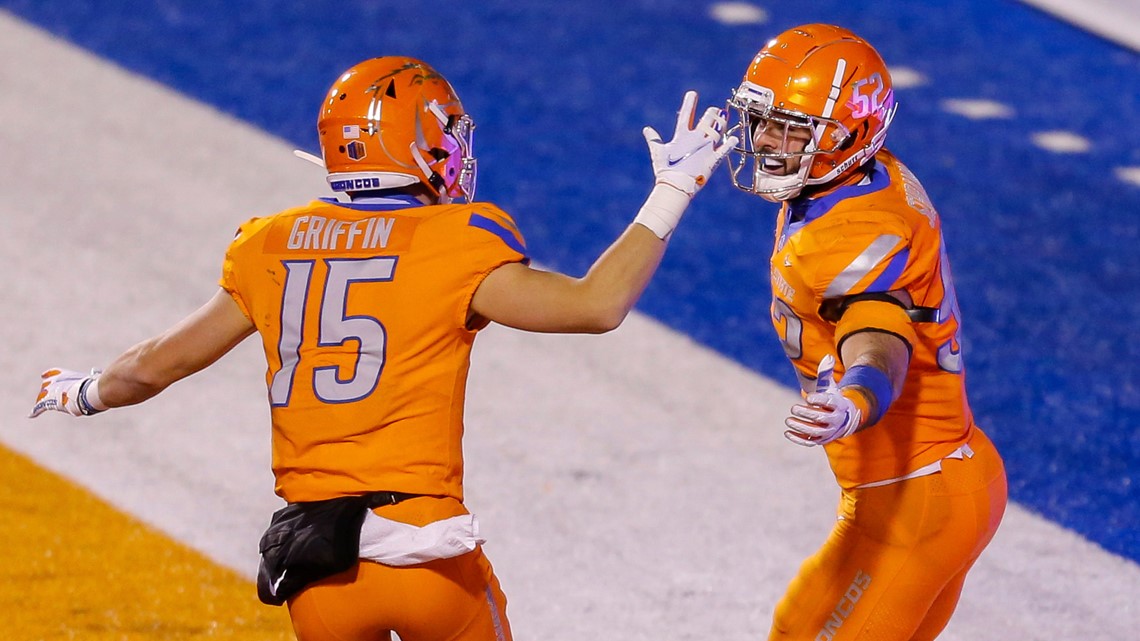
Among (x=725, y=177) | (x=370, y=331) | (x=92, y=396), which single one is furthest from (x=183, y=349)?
(x=725, y=177)

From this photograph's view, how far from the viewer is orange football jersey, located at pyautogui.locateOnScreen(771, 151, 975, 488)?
333cm

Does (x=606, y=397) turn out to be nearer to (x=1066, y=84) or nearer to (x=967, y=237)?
(x=967, y=237)

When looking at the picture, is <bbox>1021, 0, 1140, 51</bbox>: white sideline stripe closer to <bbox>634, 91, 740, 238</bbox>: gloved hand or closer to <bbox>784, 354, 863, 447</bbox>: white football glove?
<bbox>634, 91, 740, 238</bbox>: gloved hand

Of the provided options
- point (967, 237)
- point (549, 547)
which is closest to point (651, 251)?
point (549, 547)

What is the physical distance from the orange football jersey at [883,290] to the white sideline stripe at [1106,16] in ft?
21.5

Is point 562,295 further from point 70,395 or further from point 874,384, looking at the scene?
point 70,395

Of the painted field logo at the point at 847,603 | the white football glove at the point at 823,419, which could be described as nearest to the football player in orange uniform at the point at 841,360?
the painted field logo at the point at 847,603

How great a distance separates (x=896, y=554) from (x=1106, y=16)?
7.05 metres

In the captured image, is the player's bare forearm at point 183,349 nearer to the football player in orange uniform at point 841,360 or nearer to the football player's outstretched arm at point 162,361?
the football player's outstretched arm at point 162,361

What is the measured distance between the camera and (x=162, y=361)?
3.43m

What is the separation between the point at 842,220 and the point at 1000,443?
2.59 m

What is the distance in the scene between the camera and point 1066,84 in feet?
29.5

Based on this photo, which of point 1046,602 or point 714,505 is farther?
point 714,505

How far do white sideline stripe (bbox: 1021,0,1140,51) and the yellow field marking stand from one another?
6.79m
